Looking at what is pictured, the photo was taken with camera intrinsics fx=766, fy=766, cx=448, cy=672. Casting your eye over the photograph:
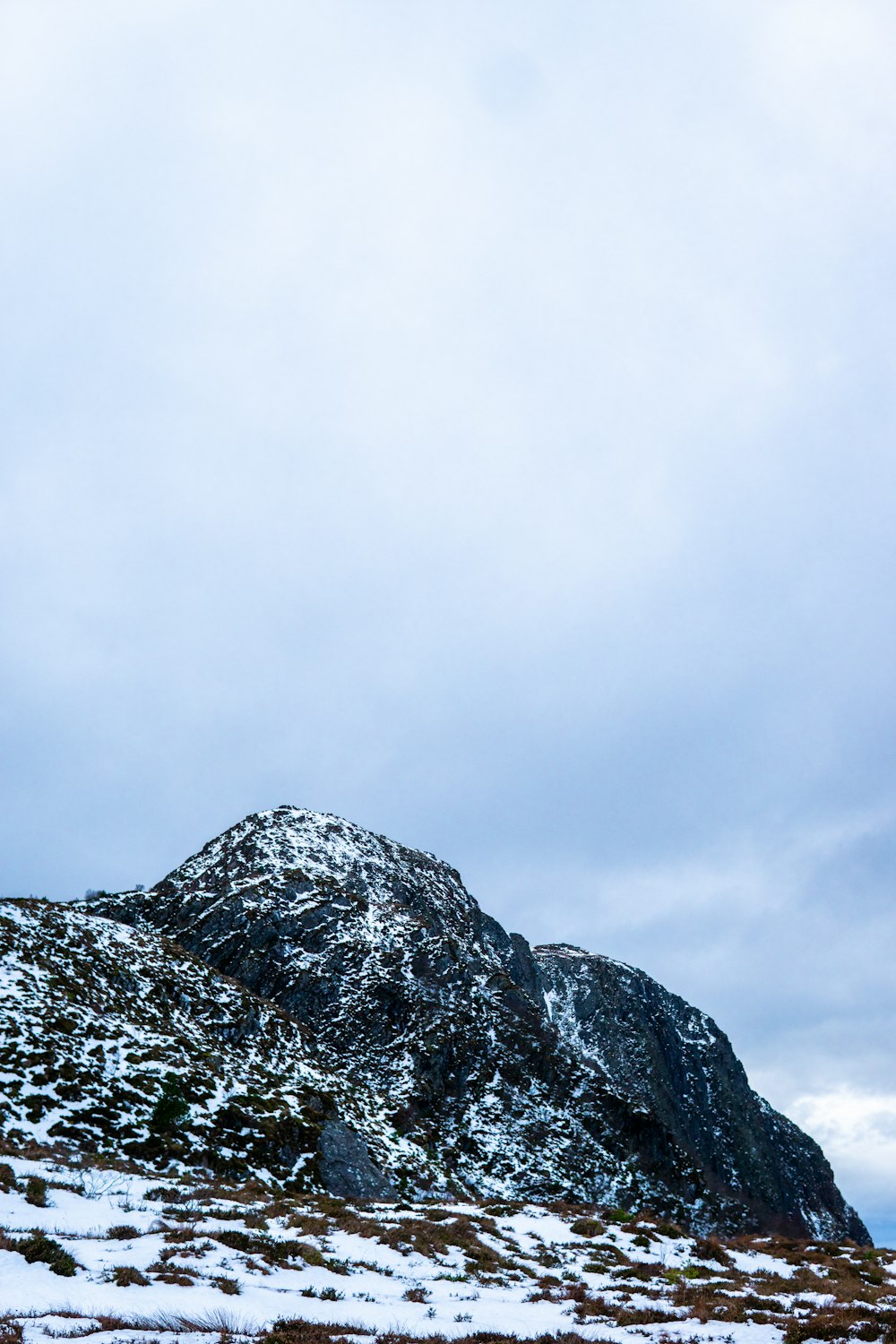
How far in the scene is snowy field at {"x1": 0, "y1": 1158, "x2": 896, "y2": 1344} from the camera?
43.8ft

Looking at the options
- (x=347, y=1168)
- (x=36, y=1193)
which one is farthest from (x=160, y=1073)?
(x=36, y=1193)

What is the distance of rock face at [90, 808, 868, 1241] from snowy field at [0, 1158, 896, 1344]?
41.1ft

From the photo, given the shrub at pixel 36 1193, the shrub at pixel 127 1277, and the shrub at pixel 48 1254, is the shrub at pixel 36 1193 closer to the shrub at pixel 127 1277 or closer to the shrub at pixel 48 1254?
the shrub at pixel 48 1254

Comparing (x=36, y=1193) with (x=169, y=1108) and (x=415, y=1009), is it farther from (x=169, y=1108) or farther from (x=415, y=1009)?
(x=415, y=1009)

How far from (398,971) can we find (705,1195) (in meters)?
28.3

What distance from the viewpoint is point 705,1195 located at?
58.0 meters

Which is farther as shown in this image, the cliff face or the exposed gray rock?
the cliff face

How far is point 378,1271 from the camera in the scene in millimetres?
18422

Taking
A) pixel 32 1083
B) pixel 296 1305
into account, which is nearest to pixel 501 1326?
pixel 296 1305

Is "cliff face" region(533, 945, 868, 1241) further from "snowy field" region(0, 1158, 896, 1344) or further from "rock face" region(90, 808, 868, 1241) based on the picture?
"snowy field" region(0, 1158, 896, 1344)

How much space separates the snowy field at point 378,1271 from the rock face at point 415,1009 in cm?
1251

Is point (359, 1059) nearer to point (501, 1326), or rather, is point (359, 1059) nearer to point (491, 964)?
point (491, 964)

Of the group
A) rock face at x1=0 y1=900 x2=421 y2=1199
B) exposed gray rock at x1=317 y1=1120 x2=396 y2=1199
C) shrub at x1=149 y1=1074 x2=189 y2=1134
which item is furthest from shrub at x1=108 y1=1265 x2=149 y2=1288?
exposed gray rock at x1=317 y1=1120 x2=396 y2=1199

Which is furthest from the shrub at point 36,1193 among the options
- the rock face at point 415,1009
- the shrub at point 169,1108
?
the rock face at point 415,1009
